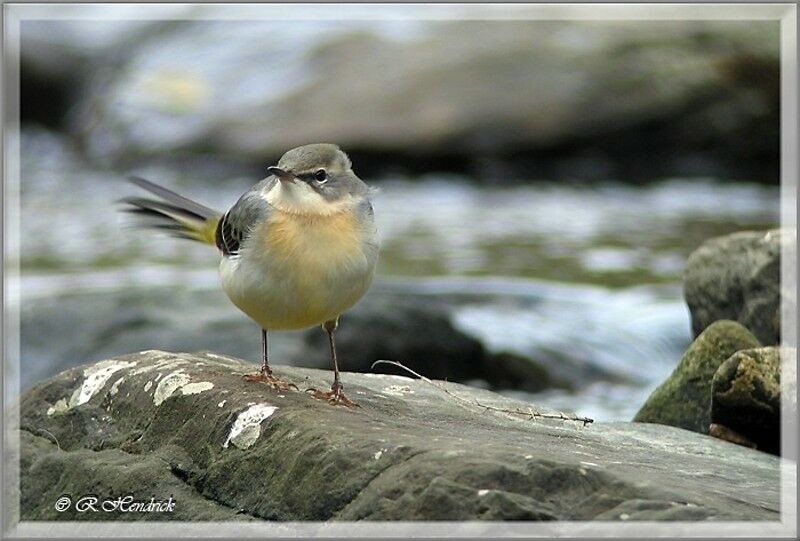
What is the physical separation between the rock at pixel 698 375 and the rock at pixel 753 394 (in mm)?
504

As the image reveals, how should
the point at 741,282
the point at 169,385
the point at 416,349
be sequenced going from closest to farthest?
the point at 169,385, the point at 741,282, the point at 416,349

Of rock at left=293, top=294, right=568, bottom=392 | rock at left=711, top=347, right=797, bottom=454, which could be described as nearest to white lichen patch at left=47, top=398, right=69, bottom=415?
rock at left=711, top=347, right=797, bottom=454

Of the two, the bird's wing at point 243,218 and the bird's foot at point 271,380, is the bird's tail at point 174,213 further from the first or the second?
the bird's foot at point 271,380

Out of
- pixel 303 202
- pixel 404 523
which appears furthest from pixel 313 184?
pixel 404 523

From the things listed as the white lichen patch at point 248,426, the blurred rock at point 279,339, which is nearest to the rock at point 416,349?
the blurred rock at point 279,339

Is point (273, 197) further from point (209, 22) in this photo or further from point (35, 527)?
point (209, 22)

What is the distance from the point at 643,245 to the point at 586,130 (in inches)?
125

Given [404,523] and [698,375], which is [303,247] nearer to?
[404,523]

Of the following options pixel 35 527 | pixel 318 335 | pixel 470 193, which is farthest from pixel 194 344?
pixel 470 193

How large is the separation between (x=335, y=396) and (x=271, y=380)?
321 mm

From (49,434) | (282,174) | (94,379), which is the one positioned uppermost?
(282,174)

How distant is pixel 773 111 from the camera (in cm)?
1577

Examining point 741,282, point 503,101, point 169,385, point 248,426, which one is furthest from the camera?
point 503,101

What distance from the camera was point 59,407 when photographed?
5922 mm
